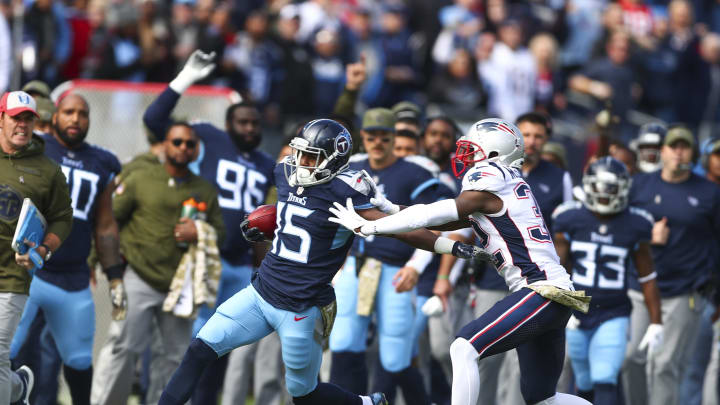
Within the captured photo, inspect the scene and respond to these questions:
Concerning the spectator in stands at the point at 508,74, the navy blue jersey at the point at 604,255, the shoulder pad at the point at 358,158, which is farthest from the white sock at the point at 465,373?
the spectator in stands at the point at 508,74

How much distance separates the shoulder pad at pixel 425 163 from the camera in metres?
7.46

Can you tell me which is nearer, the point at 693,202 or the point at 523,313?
the point at 523,313

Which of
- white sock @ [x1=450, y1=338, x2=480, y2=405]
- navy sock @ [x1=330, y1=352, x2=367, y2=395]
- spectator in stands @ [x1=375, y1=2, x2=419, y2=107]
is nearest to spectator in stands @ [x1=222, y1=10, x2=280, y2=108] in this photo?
spectator in stands @ [x1=375, y1=2, x2=419, y2=107]

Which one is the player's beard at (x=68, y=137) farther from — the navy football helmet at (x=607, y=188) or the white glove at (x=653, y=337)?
the white glove at (x=653, y=337)

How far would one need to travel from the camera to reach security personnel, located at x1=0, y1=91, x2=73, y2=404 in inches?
234

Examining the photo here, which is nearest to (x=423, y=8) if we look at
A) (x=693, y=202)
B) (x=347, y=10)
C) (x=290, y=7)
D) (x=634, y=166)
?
(x=347, y=10)

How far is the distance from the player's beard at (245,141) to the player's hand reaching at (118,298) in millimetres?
1530

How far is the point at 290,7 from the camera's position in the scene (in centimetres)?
1280

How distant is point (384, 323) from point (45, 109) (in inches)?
109

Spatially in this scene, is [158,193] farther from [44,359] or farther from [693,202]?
[693,202]

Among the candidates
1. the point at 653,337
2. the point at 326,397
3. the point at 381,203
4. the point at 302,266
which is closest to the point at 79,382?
the point at 326,397

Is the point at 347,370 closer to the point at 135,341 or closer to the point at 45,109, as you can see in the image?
the point at 135,341

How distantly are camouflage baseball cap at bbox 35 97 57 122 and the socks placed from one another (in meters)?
4.12

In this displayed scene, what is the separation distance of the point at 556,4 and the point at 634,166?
252 inches
